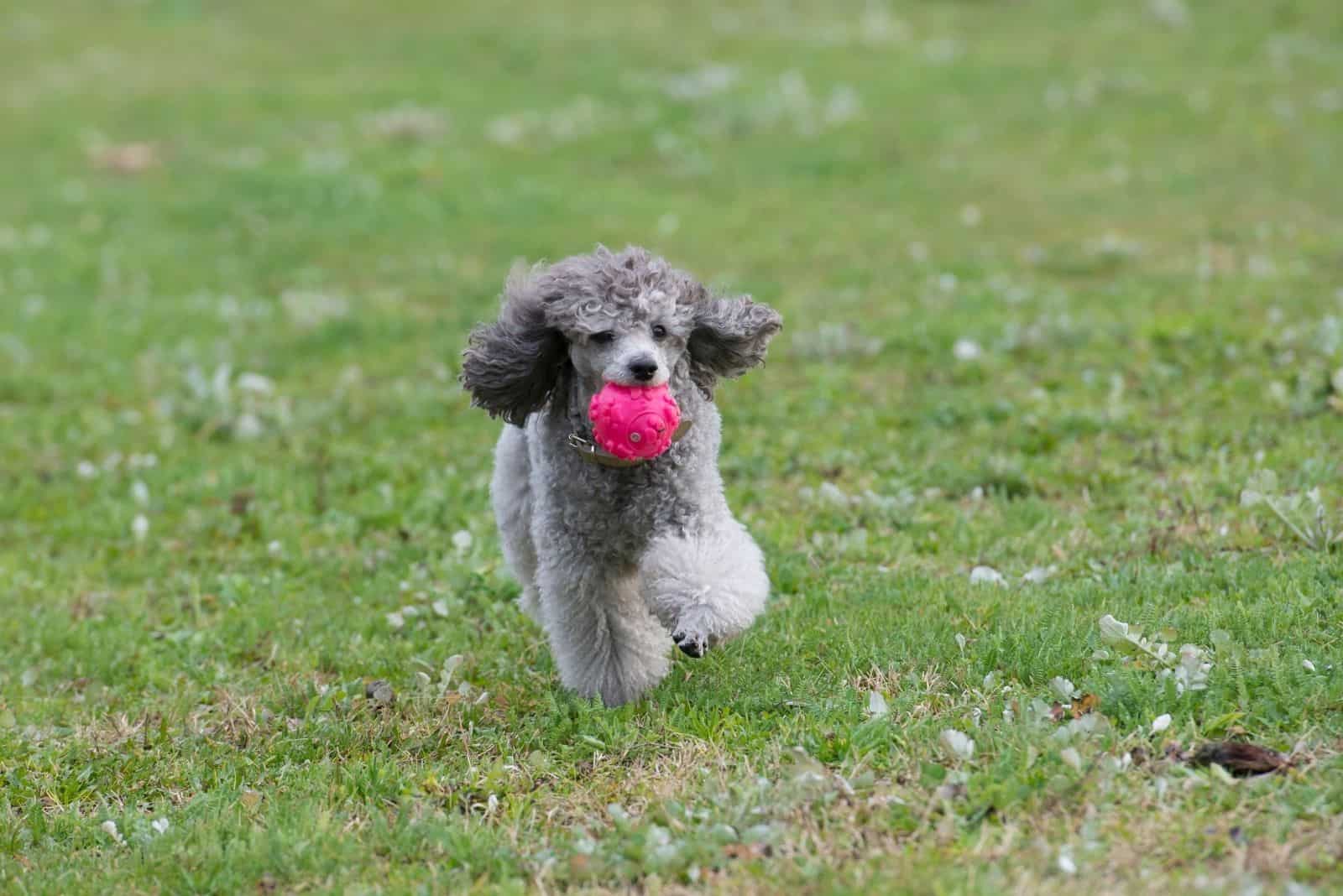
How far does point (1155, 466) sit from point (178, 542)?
5.24m

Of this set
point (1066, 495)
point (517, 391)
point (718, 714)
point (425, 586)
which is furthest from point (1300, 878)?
point (425, 586)

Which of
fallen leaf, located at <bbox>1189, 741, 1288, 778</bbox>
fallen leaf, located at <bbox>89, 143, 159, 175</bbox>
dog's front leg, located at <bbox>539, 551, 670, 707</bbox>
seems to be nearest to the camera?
fallen leaf, located at <bbox>1189, 741, 1288, 778</bbox>

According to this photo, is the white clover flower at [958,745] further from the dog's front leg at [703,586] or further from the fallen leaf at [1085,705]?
the dog's front leg at [703,586]

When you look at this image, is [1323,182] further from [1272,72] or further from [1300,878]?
[1300,878]

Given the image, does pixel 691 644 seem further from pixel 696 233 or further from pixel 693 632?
pixel 696 233

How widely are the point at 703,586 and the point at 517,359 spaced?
109 centimetres

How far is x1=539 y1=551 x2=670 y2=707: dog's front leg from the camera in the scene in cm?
535

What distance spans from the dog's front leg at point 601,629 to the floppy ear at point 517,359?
0.63 meters

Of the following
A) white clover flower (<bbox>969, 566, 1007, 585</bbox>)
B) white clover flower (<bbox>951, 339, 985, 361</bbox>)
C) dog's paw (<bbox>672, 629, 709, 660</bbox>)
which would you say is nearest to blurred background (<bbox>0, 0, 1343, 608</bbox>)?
white clover flower (<bbox>951, 339, 985, 361</bbox>)

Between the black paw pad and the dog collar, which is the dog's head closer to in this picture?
the dog collar

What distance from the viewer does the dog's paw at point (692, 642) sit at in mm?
4703

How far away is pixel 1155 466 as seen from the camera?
7352 mm

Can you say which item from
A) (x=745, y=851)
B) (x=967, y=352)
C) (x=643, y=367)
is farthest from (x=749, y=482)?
(x=745, y=851)

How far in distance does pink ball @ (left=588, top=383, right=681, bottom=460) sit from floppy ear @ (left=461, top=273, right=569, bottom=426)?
0.47m
